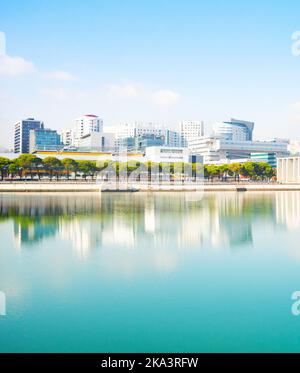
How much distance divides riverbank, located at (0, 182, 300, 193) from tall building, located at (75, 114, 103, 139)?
36050 mm

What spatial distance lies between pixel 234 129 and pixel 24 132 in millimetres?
31096

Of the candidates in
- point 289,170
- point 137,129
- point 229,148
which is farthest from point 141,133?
point 289,170

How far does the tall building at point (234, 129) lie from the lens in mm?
62594

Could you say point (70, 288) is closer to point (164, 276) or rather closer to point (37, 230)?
point (164, 276)

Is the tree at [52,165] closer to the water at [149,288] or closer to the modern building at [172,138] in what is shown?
the water at [149,288]

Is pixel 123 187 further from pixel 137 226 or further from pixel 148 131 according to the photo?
pixel 148 131

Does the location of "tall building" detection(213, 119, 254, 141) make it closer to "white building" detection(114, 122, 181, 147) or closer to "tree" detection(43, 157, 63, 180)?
"white building" detection(114, 122, 181, 147)

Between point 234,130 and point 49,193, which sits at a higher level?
point 234,130

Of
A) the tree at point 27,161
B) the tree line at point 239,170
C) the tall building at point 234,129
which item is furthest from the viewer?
the tall building at point 234,129

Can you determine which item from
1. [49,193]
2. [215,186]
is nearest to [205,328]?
[49,193]

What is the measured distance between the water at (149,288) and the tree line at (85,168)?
16.3 m

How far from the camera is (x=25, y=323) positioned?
4.01 meters

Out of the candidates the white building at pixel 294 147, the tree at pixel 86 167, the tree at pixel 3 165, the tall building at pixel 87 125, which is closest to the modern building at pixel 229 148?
the white building at pixel 294 147

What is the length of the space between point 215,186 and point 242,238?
17207 millimetres
